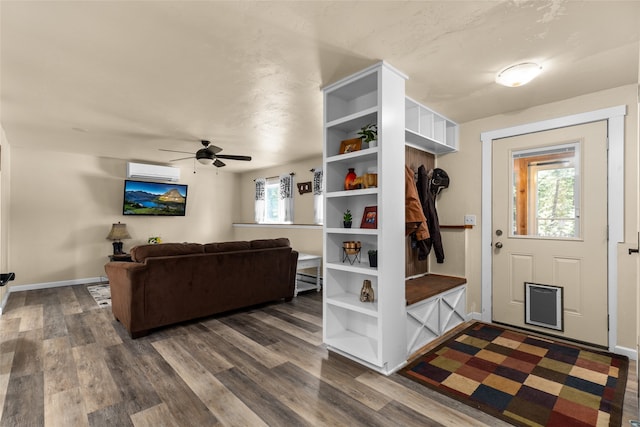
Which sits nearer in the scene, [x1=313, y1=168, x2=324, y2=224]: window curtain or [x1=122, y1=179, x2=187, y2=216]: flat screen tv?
[x1=313, y1=168, x2=324, y2=224]: window curtain

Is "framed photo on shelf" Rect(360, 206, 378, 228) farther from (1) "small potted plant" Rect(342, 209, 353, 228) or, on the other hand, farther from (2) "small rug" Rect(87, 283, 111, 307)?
(2) "small rug" Rect(87, 283, 111, 307)

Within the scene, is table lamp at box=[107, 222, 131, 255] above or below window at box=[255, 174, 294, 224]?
below

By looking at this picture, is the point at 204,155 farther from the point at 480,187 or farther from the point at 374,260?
the point at 480,187

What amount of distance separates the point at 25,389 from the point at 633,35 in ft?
15.4

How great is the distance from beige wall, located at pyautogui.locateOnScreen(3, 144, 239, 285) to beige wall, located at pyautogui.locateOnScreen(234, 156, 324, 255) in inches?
70.8


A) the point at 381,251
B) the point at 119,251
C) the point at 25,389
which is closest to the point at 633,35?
the point at 381,251

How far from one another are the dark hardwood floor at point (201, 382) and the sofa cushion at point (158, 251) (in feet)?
2.65

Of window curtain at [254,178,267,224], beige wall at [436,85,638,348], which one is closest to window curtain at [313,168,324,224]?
window curtain at [254,178,267,224]

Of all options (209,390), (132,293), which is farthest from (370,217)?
(132,293)

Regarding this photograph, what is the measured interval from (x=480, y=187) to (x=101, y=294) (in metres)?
5.67

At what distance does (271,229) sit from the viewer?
6.77m

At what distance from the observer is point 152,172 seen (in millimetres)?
6141

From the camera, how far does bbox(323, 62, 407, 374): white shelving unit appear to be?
2.35 m

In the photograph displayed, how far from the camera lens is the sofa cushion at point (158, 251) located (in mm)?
3131
